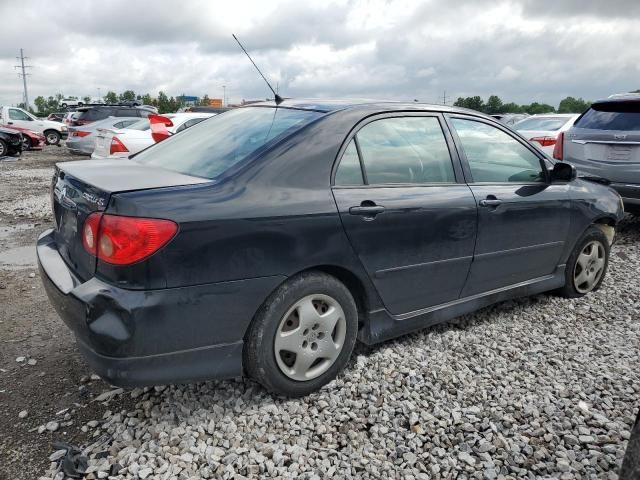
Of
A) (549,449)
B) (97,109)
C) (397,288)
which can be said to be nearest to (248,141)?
(397,288)

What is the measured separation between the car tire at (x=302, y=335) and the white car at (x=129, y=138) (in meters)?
6.70

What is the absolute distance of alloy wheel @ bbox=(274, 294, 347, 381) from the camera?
2.71 m

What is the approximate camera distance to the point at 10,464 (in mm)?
2391

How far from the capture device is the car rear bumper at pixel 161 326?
228 cm

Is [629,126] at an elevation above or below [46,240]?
above

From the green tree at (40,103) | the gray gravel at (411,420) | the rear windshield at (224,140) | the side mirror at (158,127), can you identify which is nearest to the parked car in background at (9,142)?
the side mirror at (158,127)

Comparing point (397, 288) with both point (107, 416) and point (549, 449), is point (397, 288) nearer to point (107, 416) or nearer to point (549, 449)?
point (549, 449)

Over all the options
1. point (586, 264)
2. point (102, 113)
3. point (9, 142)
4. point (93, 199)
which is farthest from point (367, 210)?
point (102, 113)

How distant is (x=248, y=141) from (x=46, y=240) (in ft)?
4.50

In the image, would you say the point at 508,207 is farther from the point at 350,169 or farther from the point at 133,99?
the point at 133,99

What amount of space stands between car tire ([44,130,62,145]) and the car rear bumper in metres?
25.3

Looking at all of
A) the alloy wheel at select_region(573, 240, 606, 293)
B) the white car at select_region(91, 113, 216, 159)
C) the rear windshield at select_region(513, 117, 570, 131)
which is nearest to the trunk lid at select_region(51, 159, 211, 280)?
the alloy wheel at select_region(573, 240, 606, 293)

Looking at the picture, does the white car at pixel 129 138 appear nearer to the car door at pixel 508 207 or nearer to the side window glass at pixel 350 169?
the car door at pixel 508 207

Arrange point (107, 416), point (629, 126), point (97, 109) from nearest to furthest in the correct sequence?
1. point (107, 416)
2. point (629, 126)
3. point (97, 109)
